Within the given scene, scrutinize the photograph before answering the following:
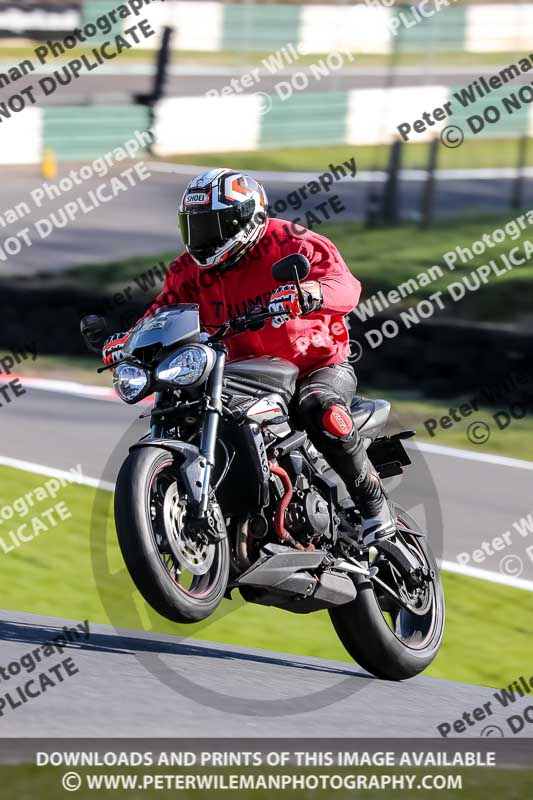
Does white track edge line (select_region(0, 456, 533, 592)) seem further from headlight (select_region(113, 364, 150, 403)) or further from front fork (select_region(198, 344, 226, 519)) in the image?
headlight (select_region(113, 364, 150, 403))

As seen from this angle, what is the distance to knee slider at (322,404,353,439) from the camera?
228 inches

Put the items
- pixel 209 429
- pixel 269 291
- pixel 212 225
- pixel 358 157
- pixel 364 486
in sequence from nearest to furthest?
pixel 209 429 < pixel 212 225 < pixel 269 291 < pixel 364 486 < pixel 358 157

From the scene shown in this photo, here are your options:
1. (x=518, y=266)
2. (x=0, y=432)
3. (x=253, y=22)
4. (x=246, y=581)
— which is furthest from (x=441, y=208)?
(x=246, y=581)

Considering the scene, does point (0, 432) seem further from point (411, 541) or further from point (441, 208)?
point (441, 208)

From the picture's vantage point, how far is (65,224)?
20.9 metres

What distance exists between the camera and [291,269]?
515 centimetres

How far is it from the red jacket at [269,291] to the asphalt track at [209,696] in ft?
4.43

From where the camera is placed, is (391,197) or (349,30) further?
(349,30)

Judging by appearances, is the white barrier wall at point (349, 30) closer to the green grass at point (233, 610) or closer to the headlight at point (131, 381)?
the green grass at point (233, 610)

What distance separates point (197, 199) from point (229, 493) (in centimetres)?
124

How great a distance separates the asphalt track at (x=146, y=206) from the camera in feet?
63.1

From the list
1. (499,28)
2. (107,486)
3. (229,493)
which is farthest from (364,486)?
(499,28)
